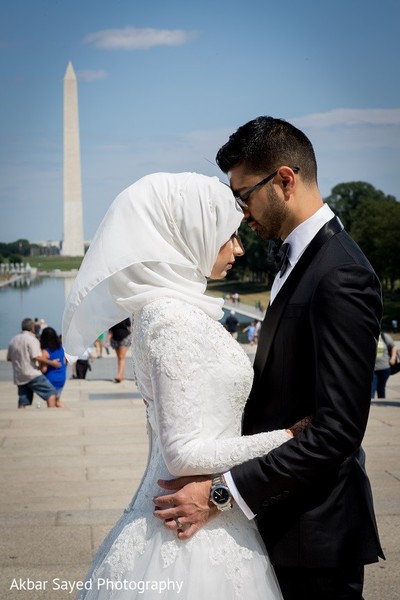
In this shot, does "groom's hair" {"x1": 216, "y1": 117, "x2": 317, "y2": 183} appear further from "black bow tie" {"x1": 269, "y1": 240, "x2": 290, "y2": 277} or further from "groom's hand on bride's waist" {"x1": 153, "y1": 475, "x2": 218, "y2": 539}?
"groom's hand on bride's waist" {"x1": 153, "y1": 475, "x2": 218, "y2": 539}

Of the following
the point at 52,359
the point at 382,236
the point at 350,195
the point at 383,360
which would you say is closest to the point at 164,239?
the point at 52,359

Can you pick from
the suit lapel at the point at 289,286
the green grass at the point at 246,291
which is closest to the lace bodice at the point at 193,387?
the suit lapel at the point at 289,286

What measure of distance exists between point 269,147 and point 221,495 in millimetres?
1153

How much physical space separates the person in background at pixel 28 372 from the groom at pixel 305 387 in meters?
11.5

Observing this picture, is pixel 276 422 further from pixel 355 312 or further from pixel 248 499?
pixel 355 312

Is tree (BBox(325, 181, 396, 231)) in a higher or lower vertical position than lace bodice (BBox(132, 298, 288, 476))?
higher

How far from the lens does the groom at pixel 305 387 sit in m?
2.73

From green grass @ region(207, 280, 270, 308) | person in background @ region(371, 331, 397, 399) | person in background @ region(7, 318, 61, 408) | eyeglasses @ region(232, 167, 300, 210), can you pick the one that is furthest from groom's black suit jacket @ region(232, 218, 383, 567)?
green grass @ region(207, 280, 270, 308)

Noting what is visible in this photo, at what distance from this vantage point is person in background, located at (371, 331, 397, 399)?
1616cm

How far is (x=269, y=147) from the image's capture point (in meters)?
3.03

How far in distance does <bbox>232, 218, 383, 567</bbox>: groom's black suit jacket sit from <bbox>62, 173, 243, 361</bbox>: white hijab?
0.29 m

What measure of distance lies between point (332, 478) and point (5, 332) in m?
76.2

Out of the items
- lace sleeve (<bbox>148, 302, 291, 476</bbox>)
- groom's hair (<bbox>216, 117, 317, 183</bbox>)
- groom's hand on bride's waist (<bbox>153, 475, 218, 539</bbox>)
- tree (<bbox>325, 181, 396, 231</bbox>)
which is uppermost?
tree (<bbox>325, 181, 396, 231</bbox>)

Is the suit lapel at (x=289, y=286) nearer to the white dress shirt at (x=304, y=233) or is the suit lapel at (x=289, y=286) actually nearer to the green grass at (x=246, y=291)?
the white dress shirt at (x=304, y=233)
